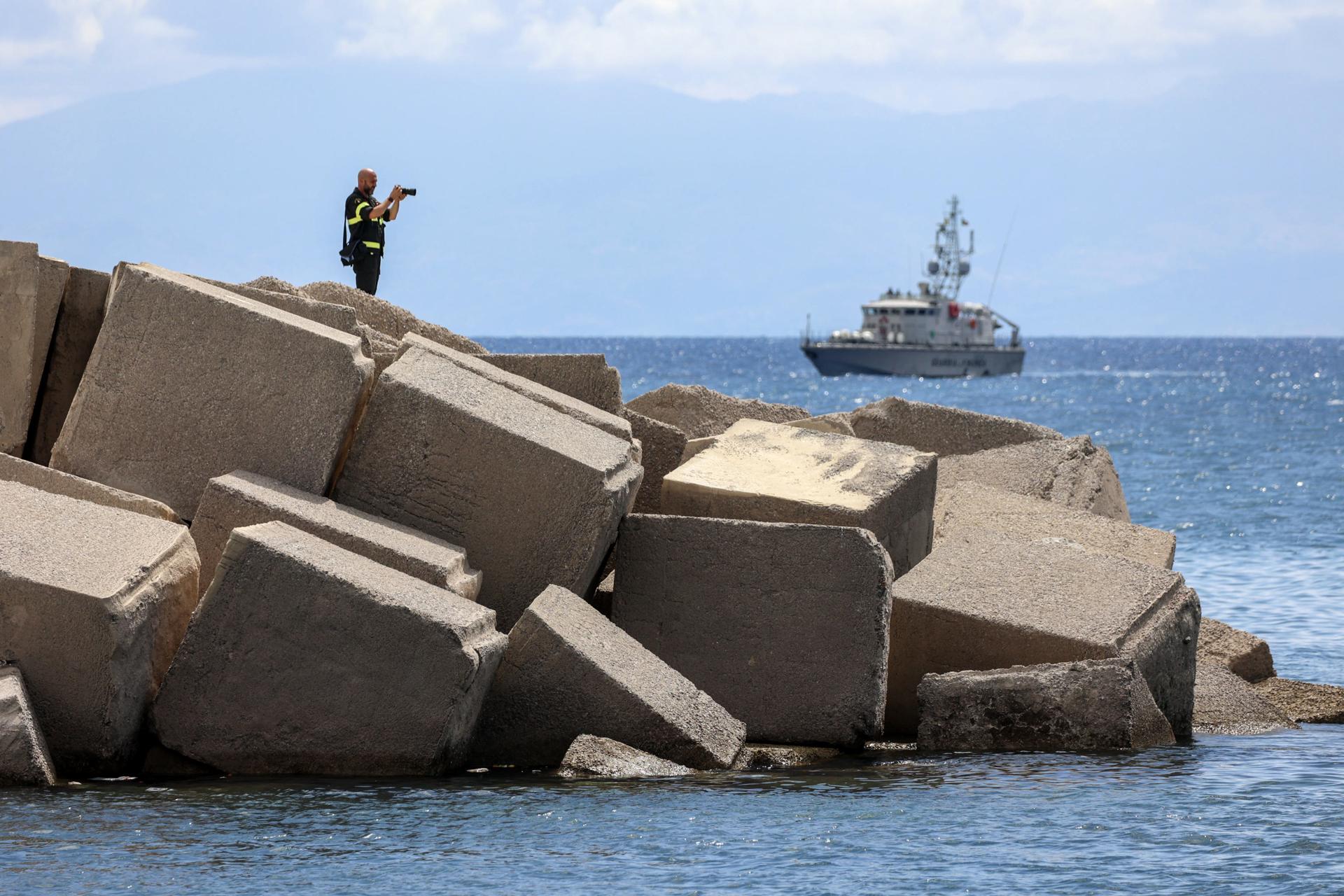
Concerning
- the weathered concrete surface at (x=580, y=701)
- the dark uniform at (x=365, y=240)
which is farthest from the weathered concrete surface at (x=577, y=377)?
the dark uniform at (x=365, y=240)

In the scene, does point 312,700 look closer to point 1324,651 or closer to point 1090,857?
point 1090,857

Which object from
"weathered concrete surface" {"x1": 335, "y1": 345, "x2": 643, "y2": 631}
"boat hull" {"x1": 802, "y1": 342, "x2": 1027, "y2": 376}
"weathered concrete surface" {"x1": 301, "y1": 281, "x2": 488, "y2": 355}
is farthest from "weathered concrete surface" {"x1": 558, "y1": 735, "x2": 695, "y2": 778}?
"boat hull" {"x1": 802, "y1": 342, "x2": 1027, "y2": 376}

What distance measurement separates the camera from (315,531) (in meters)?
5.77

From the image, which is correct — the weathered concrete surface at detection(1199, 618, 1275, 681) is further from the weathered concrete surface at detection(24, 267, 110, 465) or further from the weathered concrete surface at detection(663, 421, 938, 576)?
the weathered concrete surface at detection(24, 267, 110, 465)

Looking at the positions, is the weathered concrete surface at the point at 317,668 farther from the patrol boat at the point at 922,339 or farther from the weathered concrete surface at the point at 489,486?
the patrol boat at the point at 922,339

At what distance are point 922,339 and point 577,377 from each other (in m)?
58.1

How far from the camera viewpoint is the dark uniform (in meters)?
10.3

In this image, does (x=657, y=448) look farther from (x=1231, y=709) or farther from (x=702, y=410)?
(x=1231, y=709)

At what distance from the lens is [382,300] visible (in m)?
8.70

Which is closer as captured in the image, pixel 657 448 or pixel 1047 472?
pixel 657 448

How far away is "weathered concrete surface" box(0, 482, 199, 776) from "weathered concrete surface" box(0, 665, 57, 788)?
0.35 feet

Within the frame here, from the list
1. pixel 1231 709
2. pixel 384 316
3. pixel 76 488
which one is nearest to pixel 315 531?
pixel 76 488

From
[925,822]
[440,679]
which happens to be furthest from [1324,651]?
[440,679]

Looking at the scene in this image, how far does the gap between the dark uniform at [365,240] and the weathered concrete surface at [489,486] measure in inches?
166
